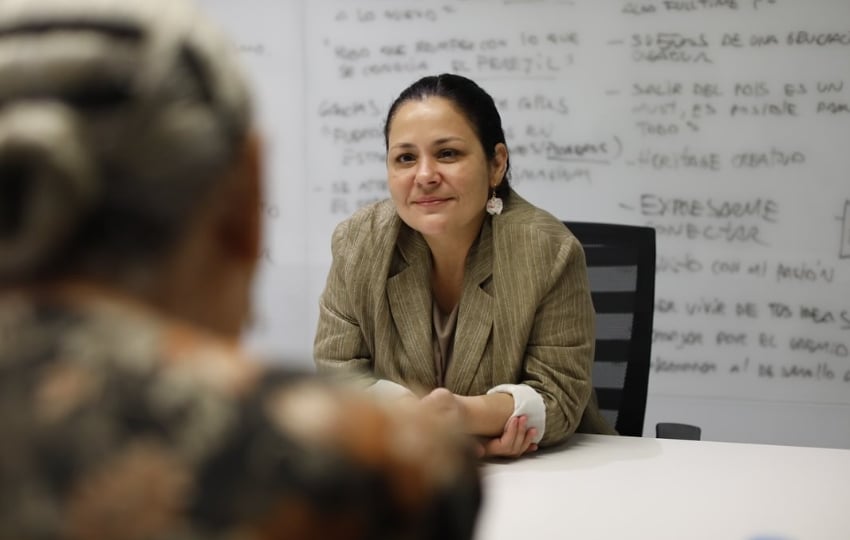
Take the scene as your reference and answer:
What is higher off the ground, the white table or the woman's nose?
the woman's nose

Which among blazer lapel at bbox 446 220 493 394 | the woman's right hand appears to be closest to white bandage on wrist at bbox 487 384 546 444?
the woman's right hand

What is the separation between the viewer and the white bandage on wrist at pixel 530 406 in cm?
140

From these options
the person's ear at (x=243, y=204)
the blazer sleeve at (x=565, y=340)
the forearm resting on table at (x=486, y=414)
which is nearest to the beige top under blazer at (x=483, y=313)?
the blazer sleeve at (x=565, y=340)

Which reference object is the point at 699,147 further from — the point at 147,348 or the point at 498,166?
the point at 147,348

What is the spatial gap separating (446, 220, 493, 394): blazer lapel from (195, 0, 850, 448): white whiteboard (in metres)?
1.04

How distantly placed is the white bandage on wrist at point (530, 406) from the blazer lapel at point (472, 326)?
12 centimetres

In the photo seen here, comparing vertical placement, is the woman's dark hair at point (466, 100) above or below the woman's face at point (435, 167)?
Result: above

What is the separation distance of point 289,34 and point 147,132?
261cm

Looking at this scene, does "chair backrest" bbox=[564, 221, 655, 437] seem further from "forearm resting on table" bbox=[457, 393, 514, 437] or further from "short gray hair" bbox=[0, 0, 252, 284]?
"short gray hair" bbox=[0, 0, 252, 284]

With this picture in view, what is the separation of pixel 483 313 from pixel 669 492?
507 millimetres

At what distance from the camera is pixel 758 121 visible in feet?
8.02

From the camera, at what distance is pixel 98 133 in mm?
310

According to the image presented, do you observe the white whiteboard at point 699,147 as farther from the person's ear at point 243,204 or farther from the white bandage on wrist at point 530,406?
the person's ear at point 243,204

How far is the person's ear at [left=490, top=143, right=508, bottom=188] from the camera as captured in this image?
5.56 feet
